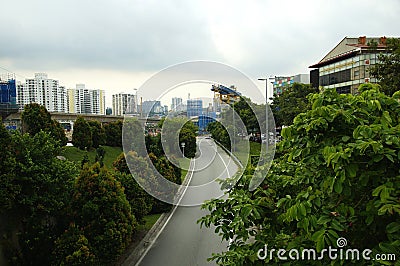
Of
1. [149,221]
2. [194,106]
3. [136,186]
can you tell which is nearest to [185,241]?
[136,186]

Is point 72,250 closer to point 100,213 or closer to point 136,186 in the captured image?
point 100,213

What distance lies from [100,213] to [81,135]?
20.5 m

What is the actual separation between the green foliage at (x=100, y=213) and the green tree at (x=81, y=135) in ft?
65.4

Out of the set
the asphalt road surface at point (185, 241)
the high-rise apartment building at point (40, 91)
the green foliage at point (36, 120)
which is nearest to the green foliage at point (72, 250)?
the asphalt road surface at point (185, 241)

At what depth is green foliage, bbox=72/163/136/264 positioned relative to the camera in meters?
6.79

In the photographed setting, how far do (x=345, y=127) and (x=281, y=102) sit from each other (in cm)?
2882

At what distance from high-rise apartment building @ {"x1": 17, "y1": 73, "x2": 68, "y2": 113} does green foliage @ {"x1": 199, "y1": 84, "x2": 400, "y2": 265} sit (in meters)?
40.1

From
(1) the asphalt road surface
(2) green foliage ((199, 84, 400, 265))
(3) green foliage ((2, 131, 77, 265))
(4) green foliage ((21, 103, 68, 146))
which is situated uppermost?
(4) green foliage ((21, 103, 68, 146))

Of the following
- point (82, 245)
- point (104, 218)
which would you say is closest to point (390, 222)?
point (82, 245)

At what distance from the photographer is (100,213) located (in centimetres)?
698

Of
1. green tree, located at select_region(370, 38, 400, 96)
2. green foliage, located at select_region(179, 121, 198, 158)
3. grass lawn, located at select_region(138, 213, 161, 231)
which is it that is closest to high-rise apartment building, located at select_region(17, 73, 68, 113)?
green foliage, located at select_region(179, 121, 198, 158)

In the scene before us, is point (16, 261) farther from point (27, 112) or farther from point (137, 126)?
point (27, 112)

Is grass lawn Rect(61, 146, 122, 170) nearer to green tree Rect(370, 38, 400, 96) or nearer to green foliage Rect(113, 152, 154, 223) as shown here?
green foliage Rect(113, 152, 154, 223)

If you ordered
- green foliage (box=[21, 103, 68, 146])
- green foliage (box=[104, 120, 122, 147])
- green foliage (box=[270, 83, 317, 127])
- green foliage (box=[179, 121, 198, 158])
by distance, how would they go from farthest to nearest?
green foliage (box=[104, 120, 122, 147]) < green foliage (box=[270, 83, 317, 127]) < green foliage (box=[21, 103, 68, 146]) < green foliage (box=[179, 121, 198, 158])
